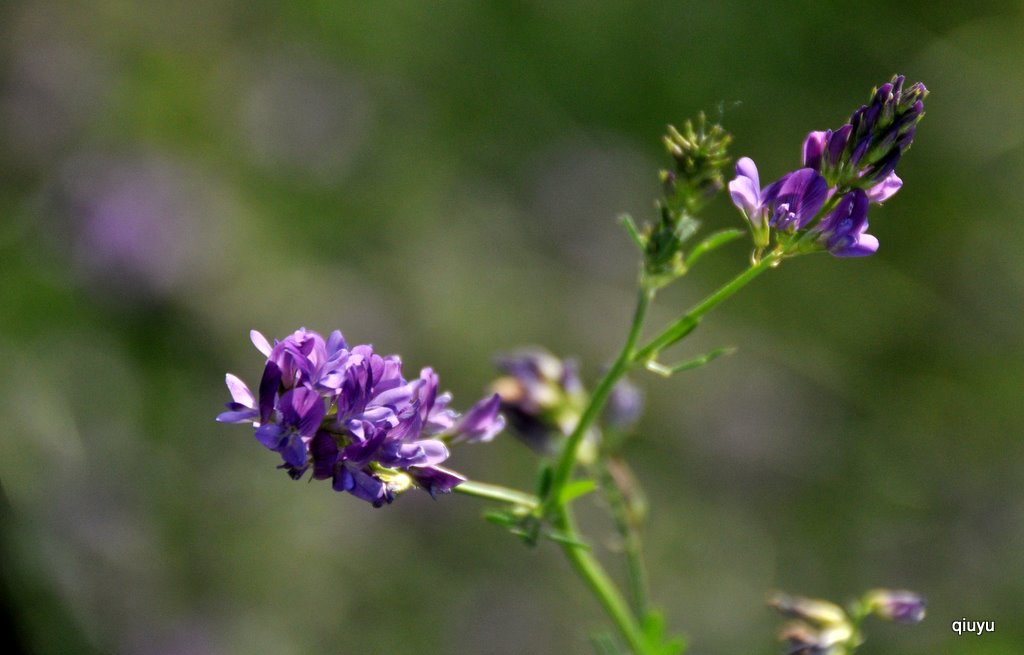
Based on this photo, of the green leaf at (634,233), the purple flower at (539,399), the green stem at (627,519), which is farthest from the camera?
the purple flower at (539,399)

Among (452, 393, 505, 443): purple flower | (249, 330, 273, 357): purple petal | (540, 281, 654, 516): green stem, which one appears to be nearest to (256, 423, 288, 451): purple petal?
(249, 330, 273, 357): purple petal

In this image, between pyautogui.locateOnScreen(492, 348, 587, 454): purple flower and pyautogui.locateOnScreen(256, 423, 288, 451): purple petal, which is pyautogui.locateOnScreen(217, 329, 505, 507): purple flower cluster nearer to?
pyautogui.locateOnScreen(256, 423, 288, 451): purple petal

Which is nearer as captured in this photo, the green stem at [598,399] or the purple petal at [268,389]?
the purple petal at [268,389]

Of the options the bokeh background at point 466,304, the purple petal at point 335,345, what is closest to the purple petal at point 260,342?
the purple petal at point 335,345

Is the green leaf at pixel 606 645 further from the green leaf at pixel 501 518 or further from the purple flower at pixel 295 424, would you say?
the purple flower at pixel 295 424

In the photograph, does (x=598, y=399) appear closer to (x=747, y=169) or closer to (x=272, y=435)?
(x=747, y=169)

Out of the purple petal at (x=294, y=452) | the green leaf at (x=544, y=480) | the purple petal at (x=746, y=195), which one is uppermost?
the purple petal at (x=746, y=195)

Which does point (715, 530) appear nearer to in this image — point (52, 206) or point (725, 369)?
point (725, 369)

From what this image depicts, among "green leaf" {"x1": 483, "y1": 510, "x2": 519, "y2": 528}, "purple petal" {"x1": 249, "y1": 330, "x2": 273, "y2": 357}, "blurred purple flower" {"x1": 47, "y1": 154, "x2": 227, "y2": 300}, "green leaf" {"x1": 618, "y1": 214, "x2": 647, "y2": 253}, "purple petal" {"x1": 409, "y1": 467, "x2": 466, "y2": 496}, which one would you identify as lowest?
"purple petal" {"x1": 409, "y1": 467, "x2": 466, "y2": 496}
